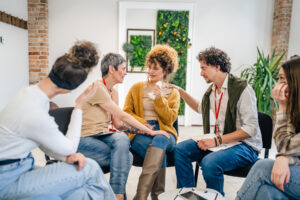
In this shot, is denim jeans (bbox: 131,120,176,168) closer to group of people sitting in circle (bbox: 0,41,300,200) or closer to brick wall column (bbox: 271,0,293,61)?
group of people sitting in circle (bbox: 0,41,300,200)

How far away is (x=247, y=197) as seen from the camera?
134cm

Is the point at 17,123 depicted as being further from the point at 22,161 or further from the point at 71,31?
the point at 71,31

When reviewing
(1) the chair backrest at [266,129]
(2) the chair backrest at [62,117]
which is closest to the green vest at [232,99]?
(1) the chair backrest at [266,129]

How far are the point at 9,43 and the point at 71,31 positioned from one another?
1230 mm

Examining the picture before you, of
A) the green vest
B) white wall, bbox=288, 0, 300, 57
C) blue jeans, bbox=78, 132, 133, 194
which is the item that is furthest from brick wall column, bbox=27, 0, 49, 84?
white wall, bbox=288, 0, 300, 57

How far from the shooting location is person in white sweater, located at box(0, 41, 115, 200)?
1.07 metres

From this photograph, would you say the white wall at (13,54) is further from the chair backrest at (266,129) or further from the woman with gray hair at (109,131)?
the chair backrest at (266,129)

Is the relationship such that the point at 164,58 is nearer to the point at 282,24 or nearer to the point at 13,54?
the point at 13,54

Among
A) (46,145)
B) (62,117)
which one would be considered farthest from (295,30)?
(46,145)

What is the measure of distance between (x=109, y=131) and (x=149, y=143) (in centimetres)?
33

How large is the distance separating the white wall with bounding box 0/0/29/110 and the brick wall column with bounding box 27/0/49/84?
0.32ft

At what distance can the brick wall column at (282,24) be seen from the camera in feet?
14.7

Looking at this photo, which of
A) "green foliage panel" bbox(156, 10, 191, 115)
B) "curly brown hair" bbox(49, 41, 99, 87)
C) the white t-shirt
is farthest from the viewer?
"green foliage panel" bbox(156, 10, 191, 115)

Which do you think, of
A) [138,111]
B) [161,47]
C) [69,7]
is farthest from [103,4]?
[138,111]
